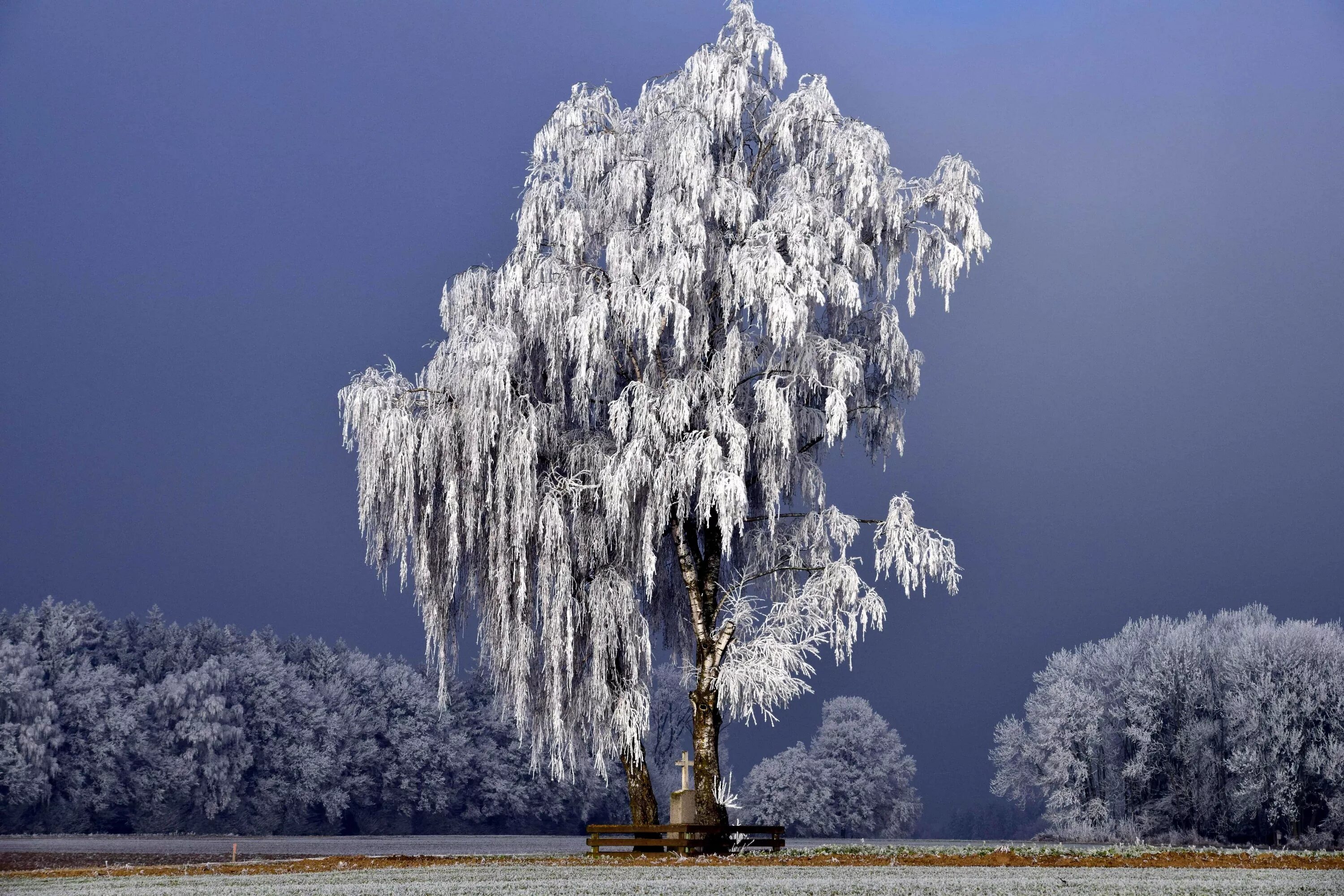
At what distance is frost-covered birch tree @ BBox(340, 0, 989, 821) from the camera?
763 inches

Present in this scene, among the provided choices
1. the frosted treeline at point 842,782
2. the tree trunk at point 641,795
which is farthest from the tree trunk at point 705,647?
the frosted treeline at point 842,782

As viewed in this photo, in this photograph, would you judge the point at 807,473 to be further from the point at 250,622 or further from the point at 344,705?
the point at 250,622

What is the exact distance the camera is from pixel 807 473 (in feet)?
67.9

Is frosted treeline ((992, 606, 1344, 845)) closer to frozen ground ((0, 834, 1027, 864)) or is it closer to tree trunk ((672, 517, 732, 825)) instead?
frozen ground ((0, 834, 1027, 864))

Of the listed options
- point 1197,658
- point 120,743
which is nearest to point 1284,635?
point 1197,658

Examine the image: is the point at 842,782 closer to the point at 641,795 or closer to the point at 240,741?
the point at 240,741

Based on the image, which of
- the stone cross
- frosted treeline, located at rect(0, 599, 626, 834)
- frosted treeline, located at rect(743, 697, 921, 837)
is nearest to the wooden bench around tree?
the stone cross

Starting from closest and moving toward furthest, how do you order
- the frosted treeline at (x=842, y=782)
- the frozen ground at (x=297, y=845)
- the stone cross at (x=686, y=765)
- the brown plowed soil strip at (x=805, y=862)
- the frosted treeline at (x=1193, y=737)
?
the brown plowed soil strip at (x=805, y=862)
the stone cross at (x=686, y=765)
the frozen ground at (x=297, y=845)
the frosted treeline at (x=1193, y=737)
the frosted treeline at (x=842, y=782)

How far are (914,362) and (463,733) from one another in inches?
1680

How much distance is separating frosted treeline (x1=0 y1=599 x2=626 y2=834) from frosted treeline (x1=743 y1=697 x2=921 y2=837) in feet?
27.6

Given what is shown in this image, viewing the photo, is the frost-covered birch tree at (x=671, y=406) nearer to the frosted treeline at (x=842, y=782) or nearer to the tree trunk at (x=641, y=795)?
the tree trunk at (x=641, y=795)

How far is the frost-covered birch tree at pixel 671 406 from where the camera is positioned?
1939 centimetres

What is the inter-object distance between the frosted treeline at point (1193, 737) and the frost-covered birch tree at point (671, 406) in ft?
88.3

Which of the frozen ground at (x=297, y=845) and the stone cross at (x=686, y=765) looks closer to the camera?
the stone cross at (x=686, y=765)
